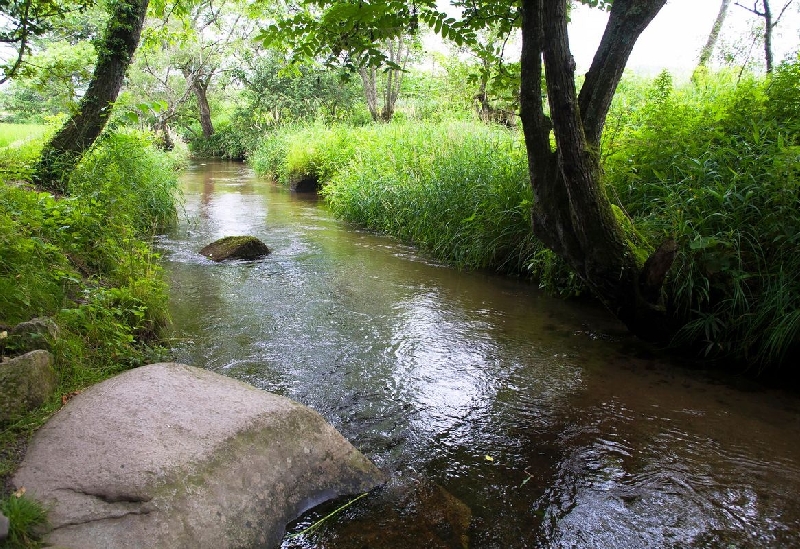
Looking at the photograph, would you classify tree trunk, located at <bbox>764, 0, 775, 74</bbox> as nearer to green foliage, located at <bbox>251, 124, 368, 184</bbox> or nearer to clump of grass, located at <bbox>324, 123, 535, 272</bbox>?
clump of grass, located at <bbox>324, 123, 535, 272</bbox>

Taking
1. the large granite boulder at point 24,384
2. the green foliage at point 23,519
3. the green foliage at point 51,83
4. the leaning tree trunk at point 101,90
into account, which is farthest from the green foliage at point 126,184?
the green foliage at point 23,519

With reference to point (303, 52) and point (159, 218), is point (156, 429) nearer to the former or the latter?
point (303, 52)

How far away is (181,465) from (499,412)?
215cm

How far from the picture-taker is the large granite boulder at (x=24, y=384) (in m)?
2.54

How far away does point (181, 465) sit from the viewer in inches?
88.5

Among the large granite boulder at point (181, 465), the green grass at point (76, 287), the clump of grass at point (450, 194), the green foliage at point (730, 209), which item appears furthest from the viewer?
the clump of grass at point (450, 194)

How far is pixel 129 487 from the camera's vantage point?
6.89 ft

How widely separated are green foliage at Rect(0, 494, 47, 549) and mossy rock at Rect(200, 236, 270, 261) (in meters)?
5.75

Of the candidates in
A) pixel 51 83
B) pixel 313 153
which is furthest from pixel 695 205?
pixel 313 153

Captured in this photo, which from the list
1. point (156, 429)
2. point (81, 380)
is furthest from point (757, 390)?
point (81, 380)

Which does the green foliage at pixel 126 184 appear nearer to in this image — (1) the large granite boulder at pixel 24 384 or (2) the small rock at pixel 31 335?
(2) the small rock at pixel 31 335

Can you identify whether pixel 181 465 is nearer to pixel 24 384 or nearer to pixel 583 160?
pixel 24 384

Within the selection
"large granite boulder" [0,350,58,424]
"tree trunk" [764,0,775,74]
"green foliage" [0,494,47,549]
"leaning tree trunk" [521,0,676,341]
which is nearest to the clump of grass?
"leaning tree trunk" [521,0,676,341]

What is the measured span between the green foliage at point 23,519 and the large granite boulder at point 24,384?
0.71 metres
